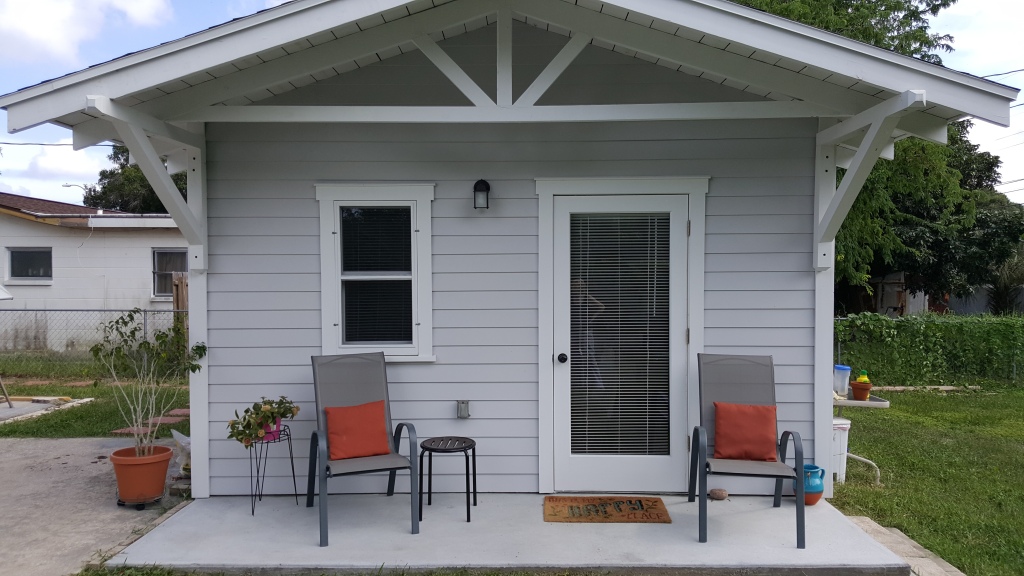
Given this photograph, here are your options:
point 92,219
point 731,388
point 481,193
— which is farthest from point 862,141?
point 92,219

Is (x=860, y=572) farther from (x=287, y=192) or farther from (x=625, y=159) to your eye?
(x=287, y=192)

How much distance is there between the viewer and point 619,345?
4.45 metres

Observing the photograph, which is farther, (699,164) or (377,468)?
(699,164)

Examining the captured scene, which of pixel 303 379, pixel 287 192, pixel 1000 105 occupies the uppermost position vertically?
pixel 1000 105

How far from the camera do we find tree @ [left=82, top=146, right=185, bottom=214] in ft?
71.1

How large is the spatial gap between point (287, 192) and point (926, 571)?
13.1 feet

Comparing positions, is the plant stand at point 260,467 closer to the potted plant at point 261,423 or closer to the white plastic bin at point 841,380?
the potted plant at point 261,423

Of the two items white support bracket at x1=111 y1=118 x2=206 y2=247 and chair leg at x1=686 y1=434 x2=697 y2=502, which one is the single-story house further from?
chair leg at x1=686 y1=434 x2=697 y2=502

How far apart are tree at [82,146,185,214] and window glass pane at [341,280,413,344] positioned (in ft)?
58.5

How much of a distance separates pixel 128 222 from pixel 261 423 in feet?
27.8

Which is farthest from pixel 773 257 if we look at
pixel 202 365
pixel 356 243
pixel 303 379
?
pixel 202 365

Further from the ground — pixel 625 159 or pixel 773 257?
pixel 625 159

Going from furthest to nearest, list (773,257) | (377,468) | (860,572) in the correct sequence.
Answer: (773,257)
(377,468)
(860,572)

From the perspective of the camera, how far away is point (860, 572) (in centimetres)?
334
